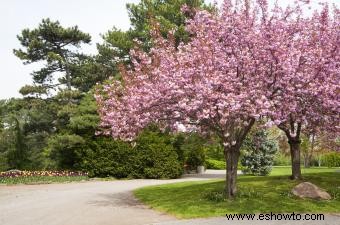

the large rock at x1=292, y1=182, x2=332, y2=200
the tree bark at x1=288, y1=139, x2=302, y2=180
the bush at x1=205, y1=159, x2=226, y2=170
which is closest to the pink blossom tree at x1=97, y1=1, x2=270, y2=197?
the large rock at x1=292, y1=182, x2=332, y2=200

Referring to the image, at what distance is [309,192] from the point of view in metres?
15.9

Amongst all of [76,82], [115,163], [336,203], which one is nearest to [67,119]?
[76,82]

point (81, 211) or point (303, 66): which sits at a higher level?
point (303, 66)

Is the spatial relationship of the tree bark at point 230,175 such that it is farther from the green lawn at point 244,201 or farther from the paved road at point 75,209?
the paved road at point 75,209

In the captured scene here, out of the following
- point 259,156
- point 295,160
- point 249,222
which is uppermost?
point 259,156

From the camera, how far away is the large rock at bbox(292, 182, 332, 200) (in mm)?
15691

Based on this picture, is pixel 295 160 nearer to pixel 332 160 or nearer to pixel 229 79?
pixel 229 79

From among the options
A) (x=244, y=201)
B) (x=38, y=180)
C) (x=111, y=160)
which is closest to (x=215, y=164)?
(x=111, y=160)

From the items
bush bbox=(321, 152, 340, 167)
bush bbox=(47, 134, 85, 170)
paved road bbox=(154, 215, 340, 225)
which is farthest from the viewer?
bush bbox=(321, 152, 340, 167)

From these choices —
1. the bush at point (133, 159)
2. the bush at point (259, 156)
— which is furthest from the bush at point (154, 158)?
the bush at point (259, 156)

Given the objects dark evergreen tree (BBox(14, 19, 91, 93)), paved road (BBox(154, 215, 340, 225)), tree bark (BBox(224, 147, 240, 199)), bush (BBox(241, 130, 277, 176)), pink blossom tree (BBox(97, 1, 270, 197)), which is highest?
dark evergreen tree (BBox(14, 19, 91, 93))

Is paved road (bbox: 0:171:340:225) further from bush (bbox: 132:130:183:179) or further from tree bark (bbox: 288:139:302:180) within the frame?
bush (bbox: 132:130:183:179)

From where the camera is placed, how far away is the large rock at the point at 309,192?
1569cm

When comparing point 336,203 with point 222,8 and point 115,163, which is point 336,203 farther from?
point 115,163
